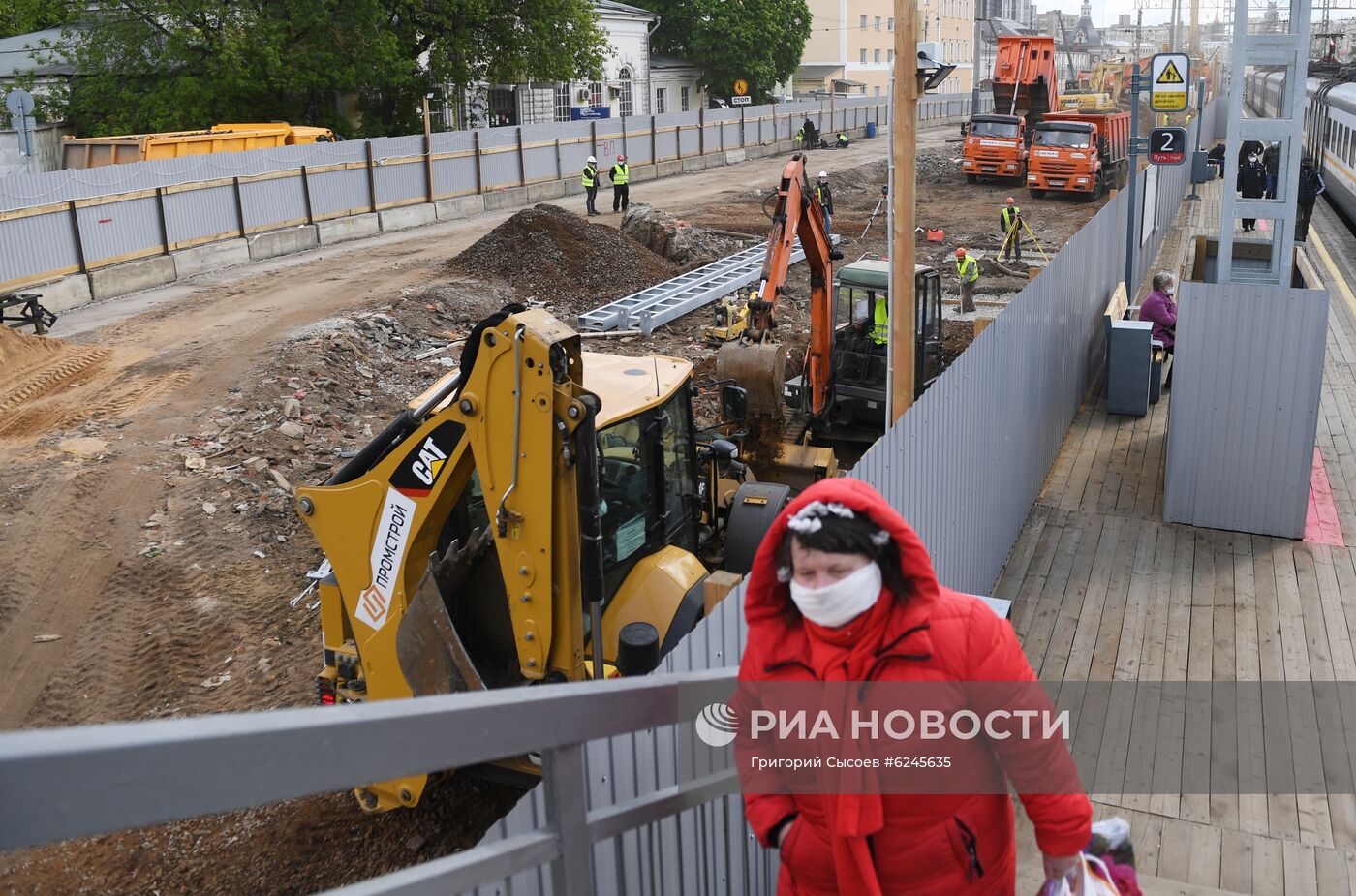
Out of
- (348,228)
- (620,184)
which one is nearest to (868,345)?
(348,228)

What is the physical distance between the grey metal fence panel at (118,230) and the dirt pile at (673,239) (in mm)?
9286

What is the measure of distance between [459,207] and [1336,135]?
20.6 m

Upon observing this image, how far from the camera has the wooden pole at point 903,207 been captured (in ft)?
27.2

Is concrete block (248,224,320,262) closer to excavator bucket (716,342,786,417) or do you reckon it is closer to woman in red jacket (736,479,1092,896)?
excavator bucket (716,342,786,417)

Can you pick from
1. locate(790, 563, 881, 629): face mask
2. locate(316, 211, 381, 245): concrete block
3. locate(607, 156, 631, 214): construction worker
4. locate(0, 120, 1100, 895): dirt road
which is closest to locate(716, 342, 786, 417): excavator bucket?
locate(0, 120, 1100, 895): dirt road

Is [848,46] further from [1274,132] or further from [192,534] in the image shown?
[192,534]

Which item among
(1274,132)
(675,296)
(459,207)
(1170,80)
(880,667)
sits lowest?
(675,296)

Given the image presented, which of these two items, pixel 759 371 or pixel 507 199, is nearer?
pixel 759 371

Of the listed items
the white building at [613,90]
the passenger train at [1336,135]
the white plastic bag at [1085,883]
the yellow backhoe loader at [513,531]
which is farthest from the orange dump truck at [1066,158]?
the white plastic bag at [1085,883]

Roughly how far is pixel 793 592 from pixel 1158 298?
1251 cm

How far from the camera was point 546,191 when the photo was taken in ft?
115

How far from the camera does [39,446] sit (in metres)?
13.1

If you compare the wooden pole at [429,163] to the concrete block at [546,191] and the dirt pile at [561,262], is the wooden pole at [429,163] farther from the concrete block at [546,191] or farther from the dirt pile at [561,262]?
the dirt pile at [561,262]

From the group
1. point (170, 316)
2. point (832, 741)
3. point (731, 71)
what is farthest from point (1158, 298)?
point (731, 71)
